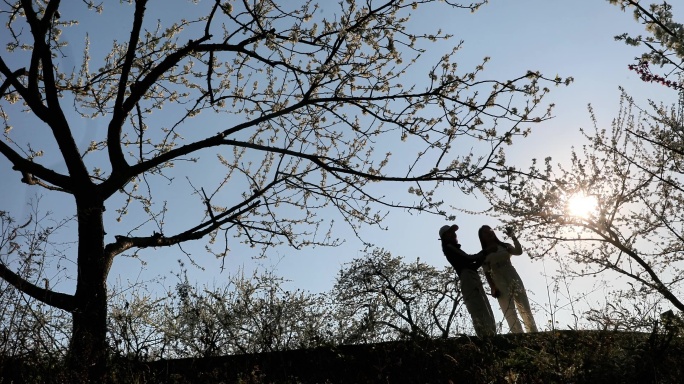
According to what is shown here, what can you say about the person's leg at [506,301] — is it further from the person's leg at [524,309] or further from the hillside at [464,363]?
the hillside at [464,363]

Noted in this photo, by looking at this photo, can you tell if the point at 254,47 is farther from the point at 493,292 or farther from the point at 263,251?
the point at 493,292

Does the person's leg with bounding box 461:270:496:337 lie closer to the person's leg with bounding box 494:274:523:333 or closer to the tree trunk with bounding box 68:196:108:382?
the person's leg with bounding box 494:274:523:333

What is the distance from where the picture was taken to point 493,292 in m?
7.45

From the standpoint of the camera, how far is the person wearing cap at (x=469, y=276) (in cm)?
732

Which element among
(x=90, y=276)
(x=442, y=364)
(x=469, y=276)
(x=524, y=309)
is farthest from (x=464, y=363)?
(x=90, y=276)

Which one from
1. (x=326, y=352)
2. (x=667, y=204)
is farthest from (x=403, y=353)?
(x=667, y=204)

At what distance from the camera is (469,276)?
7.50 m

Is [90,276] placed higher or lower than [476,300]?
higher

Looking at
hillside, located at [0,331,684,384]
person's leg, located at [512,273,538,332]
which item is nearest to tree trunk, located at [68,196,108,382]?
hillside, located at [0,331,684,384]

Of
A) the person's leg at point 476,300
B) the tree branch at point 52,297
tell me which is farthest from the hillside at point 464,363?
the person's leg at point 476,300

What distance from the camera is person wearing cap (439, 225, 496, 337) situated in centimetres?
732

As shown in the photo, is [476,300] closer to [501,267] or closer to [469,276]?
[469,276]

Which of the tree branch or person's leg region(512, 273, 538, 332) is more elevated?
the tree branch

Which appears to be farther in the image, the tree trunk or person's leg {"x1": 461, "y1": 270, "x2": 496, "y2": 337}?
person's leg {"x1": 461, "y1": 270, "x2": 496, "y2": 337}
